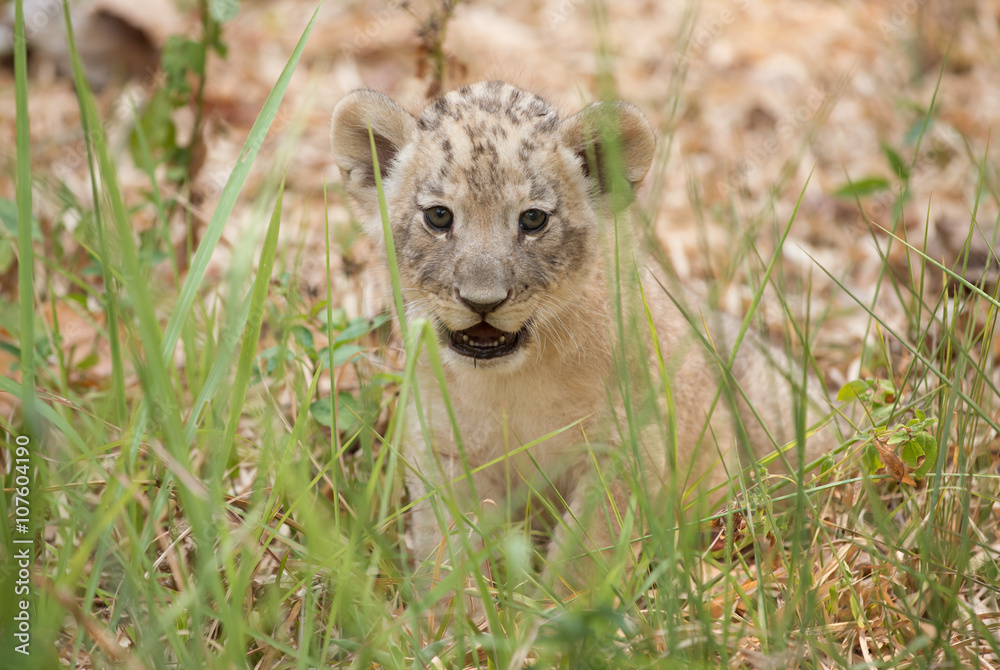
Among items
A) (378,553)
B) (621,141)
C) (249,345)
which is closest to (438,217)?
A: (621,141)

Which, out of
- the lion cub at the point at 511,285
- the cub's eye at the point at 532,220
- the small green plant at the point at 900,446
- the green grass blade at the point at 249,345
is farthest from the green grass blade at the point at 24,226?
the small green plant at the point at 900,446

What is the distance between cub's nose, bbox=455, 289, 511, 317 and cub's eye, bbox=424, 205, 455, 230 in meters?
0.45

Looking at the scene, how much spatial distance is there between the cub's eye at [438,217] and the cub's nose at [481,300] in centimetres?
45

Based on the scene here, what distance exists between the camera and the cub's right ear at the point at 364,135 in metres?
Answer: 4.38

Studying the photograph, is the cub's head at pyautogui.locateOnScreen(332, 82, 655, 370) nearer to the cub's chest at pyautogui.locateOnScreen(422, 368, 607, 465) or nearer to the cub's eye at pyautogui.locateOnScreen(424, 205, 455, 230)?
the cub's eye at pyautogui.locateOnScreen(424, 205, 455, 230)

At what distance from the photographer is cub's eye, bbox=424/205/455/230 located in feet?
13.6

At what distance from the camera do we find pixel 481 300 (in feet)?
12.5

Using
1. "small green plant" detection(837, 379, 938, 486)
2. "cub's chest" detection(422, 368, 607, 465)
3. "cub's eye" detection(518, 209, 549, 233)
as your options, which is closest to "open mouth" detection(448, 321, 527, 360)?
"cub's chest" detection(422, 368, 607, 465)

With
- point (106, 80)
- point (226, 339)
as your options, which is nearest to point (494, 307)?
point (226, 339)

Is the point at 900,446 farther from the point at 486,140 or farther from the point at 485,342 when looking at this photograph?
the point at 486,140

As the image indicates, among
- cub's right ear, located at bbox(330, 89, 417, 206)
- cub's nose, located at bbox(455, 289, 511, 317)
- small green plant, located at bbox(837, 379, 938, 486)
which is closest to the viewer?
small green plant, located at bbox(837, 379, 938, 486)

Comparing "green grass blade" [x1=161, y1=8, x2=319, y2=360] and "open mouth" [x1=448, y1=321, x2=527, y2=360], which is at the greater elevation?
"green grass blade" [x1=161, y1=8, x2=319, y2=360]

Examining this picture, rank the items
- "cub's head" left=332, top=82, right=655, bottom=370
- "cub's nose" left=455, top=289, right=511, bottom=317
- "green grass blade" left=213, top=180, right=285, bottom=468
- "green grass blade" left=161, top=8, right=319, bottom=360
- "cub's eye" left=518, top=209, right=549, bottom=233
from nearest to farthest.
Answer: "green grass blade" left=213, top=180, right=285, bottom=468 → "green grass blade" left=161, top=8, right=319, bottom=360 → "cub's nose" left=455, top=289, right=511, bottom=317 → "cub's head" left=332, top=82, right=655, bottom=370 → "cub's eye" left=518, top=209, right=549, bottom=233

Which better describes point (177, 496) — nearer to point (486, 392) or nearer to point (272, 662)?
point (272, 662)
